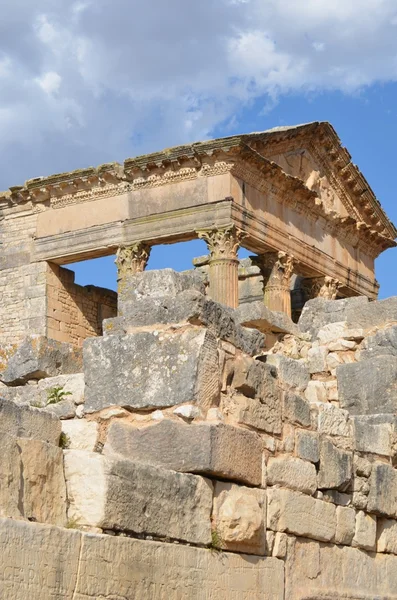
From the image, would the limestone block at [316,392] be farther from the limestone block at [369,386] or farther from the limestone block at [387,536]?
the limestone block at [387,536]

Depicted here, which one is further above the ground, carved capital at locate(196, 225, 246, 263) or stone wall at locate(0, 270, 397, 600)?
carved capital at locate(196, 225, 246, 263)

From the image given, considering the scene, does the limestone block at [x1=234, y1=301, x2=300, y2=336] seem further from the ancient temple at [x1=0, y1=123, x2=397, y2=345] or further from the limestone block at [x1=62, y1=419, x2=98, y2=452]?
the ancient temple at [x1=0, y1=123, x2=397, y2=345]

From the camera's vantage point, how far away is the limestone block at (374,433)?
825 cm

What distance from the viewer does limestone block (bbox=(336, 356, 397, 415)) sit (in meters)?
8.75

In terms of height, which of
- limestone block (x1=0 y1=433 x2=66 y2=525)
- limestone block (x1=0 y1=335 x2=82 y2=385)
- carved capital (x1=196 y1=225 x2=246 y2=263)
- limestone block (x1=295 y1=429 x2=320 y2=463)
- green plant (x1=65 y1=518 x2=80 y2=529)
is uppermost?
carved capital (x1=196 y1=225 x2=246 y2=263)

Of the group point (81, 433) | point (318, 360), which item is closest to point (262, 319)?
point (318, 360)

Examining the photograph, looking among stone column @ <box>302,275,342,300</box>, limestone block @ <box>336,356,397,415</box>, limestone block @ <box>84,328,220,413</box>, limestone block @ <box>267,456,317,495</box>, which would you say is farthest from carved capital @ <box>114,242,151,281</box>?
limestone block @ <box>84,328,220,413</box>

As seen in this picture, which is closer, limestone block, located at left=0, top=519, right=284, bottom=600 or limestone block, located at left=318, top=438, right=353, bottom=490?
limestone block, located at left=0, top=519, right=284, bottom=600

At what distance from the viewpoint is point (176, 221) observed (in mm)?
27406

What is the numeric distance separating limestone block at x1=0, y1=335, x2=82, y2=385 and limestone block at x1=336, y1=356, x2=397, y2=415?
2.12 m

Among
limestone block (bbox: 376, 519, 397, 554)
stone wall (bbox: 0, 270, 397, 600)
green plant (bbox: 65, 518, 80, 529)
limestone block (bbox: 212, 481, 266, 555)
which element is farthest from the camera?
limestone block (bbox: 376, 519, 397, 554)

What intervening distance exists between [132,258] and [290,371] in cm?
1974

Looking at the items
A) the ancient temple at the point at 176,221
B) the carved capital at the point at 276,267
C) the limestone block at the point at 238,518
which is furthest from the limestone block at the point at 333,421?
the carved capital at the point at 276,267

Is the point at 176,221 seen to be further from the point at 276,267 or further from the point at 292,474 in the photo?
the point at 292,474
